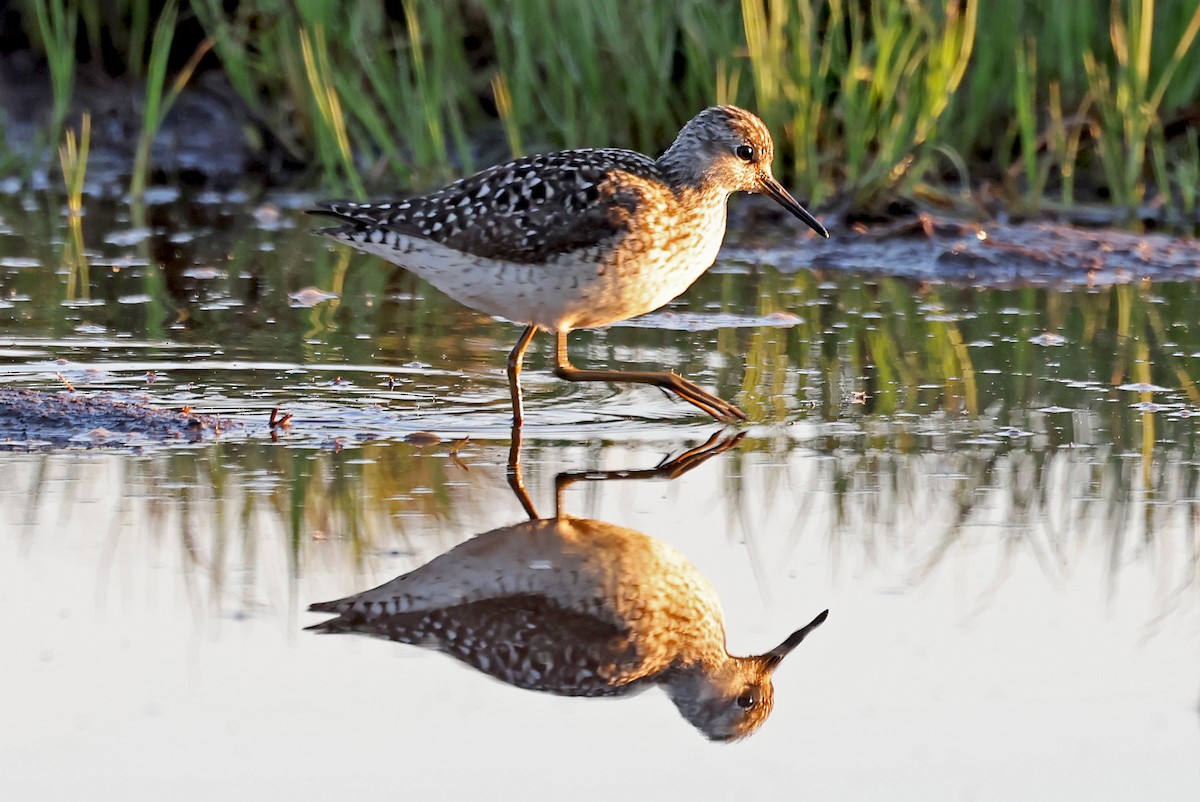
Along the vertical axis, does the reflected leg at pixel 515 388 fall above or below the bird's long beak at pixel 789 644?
above

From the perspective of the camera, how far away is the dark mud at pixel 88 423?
518 centimetres

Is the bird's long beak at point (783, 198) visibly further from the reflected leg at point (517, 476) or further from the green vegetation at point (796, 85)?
the green vegetation at point (796, 85)

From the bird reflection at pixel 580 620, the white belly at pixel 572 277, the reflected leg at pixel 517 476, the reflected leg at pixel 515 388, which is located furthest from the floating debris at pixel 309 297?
the bird reflection at pixel 580 620

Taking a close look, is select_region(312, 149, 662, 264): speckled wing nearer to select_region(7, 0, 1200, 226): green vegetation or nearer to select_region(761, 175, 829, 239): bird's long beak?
select_region(761, 175, 829, 239): bird's long beak

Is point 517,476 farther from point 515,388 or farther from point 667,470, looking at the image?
point 515,388

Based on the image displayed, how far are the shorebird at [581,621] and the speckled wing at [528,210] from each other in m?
1.49

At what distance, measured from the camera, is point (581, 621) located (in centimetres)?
387

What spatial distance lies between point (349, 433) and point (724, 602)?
5.61ft

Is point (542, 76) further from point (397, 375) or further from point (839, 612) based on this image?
point (839, 612)

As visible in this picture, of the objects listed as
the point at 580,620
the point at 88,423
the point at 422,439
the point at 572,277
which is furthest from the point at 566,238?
the point at 580,620

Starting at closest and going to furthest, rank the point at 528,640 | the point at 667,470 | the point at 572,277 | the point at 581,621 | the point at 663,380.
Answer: the point at 528,640, the point at 581,621, the point at 667,470, the point at 572,277, the point at 663,380

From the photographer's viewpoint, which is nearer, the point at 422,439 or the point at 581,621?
the point at 581,621

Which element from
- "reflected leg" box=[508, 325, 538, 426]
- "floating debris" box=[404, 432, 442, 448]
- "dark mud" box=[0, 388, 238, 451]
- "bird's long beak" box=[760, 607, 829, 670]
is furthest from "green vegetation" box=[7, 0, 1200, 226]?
"bird's long beak" box=[760, 607, 829, 670]

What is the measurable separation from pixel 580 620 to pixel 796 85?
496cm
